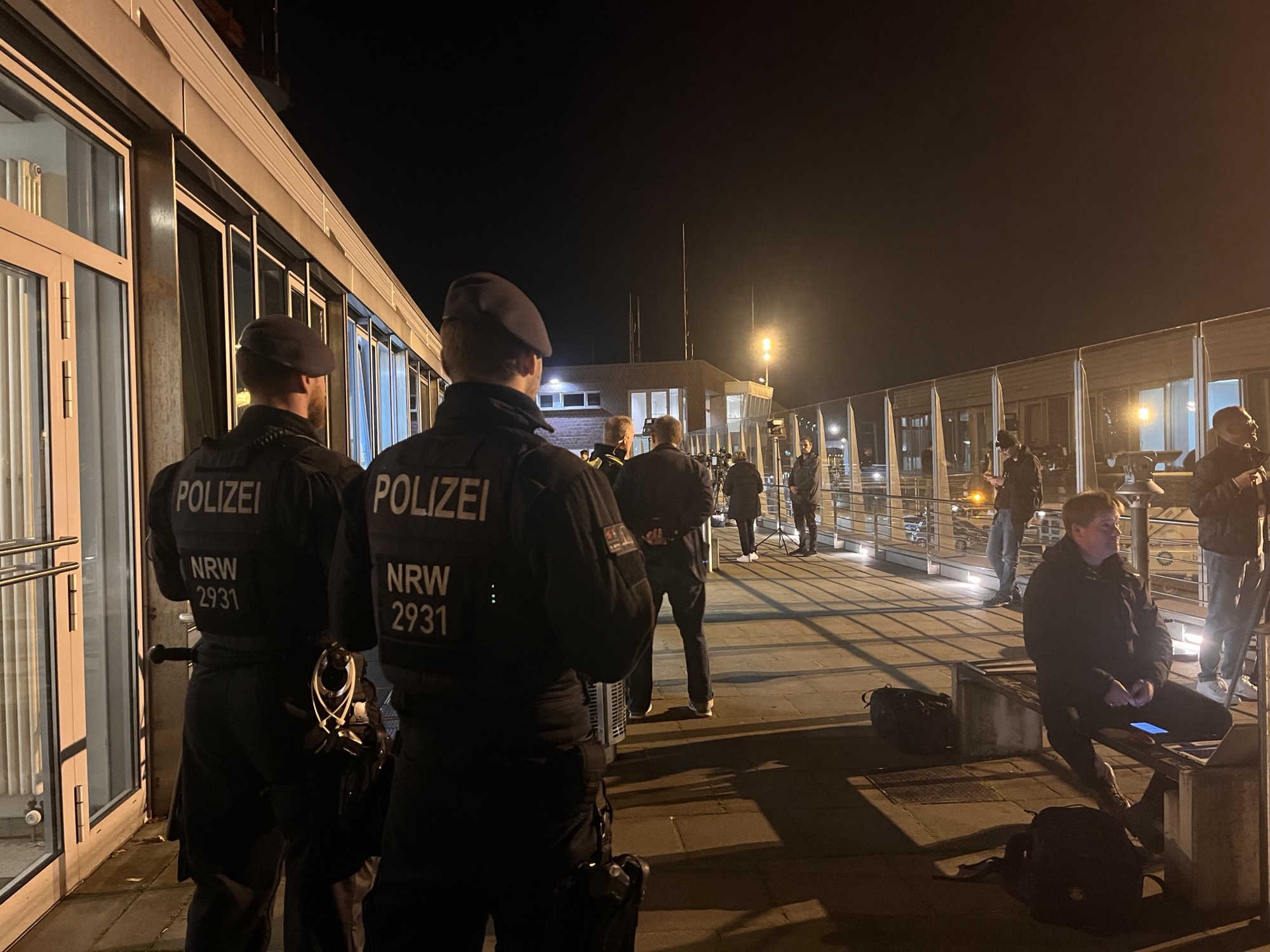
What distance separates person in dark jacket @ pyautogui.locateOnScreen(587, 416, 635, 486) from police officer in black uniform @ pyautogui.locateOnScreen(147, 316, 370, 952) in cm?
343

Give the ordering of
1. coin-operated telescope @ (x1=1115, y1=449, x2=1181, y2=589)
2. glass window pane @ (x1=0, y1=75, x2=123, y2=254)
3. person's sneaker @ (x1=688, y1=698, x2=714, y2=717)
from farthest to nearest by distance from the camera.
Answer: coin-operated telescope @ (x1=1115, y1=449, x2=1181, y2=589) < person's sneaker @ (x1=688, y1=698, x2=714, y2=717) < glass window pane @ (x1=0, y1=75, x2=123, y2=254)

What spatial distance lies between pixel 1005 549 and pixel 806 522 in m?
5.98

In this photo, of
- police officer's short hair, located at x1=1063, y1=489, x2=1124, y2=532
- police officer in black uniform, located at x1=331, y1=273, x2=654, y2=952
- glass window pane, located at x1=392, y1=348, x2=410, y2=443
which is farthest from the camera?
glass window pane, located at x1=392, y1=348, x2=410, y2=443

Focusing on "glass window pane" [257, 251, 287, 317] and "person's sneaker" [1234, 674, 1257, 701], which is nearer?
"glass window pane" [257, 251, 287, 317]

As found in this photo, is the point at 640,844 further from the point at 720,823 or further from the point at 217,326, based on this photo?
the point at 217,326

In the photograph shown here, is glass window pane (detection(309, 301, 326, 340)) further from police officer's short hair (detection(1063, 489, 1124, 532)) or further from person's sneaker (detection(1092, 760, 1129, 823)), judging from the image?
person's sneaker (detection(1092, 760, 1129, 823))

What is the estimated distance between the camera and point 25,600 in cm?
329

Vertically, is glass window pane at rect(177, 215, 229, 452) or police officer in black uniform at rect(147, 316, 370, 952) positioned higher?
glass window pane at rect(177, 215, 229, 452)

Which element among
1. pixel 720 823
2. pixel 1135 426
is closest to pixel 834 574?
pixel 1135 426

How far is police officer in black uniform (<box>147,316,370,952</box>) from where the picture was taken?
2279 millimetres

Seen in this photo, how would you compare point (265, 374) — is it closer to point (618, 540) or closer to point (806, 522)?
point (618, 540)

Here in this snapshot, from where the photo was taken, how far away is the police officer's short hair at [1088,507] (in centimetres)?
393

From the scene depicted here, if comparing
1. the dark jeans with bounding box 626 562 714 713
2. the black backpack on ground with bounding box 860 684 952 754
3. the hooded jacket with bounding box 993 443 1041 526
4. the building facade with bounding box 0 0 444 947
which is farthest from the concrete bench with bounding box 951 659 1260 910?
the hooded jacket with bounding box 993 443 1041 526

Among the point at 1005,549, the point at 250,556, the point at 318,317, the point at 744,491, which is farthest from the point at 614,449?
the point at 744,491
